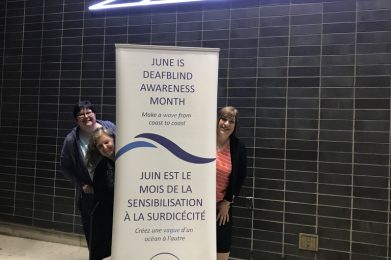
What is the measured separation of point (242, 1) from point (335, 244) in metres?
1.92

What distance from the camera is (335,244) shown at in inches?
114

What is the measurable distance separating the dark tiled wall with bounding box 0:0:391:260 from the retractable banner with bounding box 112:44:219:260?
102 centimetres

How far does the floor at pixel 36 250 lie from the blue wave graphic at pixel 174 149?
1819 millimetres

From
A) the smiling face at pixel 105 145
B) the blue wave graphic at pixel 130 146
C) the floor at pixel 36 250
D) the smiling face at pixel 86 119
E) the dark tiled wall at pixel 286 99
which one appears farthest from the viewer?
the floor at pixel 36 250

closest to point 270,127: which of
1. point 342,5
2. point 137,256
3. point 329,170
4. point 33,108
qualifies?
point 329,170

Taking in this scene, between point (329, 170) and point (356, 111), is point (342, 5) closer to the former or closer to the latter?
point (356, 111)

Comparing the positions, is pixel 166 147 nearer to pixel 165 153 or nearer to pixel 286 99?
pixel 165 153

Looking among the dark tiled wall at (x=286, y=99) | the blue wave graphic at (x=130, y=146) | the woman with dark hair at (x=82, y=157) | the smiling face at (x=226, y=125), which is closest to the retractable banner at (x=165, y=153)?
the blue wave graphic at (x=130, y=146)

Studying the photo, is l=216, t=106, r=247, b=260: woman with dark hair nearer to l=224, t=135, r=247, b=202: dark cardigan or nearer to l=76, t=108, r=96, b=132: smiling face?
l=224, t=135, r=247, b=202: dark cardigan

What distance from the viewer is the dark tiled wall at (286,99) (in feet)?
9.23

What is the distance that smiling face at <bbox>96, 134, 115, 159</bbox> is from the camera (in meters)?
2.20

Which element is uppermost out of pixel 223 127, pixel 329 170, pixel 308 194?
pixel 223 127

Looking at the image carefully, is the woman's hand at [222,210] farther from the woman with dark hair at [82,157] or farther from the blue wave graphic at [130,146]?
the woman with dark hair at [82,157]

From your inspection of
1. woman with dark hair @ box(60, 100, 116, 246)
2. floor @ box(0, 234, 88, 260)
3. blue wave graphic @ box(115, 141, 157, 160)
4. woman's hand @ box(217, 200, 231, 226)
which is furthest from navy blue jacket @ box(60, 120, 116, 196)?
floor @ box(0, 234, 88, 260)
